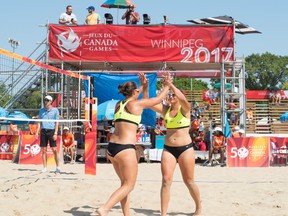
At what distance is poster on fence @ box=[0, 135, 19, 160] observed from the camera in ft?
43.5

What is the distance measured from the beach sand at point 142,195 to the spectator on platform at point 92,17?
6299 mm

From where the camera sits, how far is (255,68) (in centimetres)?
7525

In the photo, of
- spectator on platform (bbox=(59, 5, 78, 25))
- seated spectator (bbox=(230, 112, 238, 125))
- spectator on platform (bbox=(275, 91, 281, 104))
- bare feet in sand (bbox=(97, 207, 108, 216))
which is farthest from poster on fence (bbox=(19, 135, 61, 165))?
spectator on platform (bbox=(275, 91, 281, 104))

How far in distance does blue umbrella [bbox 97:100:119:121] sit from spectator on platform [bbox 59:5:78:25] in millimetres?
2553

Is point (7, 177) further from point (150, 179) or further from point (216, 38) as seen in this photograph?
point (216, 38)

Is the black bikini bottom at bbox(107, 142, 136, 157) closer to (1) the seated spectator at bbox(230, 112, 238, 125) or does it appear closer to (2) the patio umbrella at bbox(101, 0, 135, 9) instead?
(2) the patio umbrella at bbox(101, 0, 135, 9)

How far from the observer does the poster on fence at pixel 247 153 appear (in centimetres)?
1219

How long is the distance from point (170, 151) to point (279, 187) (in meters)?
3.10

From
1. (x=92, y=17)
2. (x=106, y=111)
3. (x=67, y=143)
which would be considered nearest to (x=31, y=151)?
(x=67, y=143)

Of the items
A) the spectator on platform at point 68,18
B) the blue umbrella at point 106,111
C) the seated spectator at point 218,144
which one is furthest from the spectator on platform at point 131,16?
the seated spectator at point 218,144

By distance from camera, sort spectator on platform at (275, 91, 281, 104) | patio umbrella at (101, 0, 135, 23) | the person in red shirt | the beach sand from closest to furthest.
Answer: the beach sand < the person in red shirt < patio umbrella at (101, 0, 135, 23) < spectator on platform at (275, 91, 281, 104)

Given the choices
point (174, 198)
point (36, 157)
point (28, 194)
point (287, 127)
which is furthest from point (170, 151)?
point (287, 127)

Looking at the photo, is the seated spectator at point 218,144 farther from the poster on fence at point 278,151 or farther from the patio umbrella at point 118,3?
the patio umbrella at point 118,3

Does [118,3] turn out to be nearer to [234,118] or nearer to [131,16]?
[131,16]
